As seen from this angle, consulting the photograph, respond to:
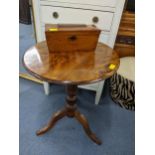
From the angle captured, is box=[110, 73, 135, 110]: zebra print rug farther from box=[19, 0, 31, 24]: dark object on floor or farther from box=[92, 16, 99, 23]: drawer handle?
box=[19, 0, 31, 24]: dark object on floor

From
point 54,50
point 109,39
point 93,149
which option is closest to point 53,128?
point 93,149

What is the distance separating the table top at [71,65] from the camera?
0.79 m

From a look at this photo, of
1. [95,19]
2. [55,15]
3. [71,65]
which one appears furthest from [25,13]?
[71,65]

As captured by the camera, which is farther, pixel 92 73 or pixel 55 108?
pixel 55 108

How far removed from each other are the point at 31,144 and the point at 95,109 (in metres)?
0.70

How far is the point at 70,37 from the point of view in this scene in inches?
35.9

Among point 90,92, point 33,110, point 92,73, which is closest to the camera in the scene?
point 92,73

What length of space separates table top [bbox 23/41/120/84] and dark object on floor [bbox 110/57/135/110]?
0.56m

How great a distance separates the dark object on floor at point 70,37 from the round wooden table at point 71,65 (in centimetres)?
4

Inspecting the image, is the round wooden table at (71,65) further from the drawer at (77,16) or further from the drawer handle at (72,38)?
the drawer at (77,16)

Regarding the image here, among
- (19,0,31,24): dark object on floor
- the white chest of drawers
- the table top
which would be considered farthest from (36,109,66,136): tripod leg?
(19,0,31,24): dark object on floor

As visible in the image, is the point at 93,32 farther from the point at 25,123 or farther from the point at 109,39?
the point at 25,123

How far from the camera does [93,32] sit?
3.03 ft

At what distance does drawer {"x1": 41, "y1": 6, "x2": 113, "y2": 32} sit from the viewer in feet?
4.03
